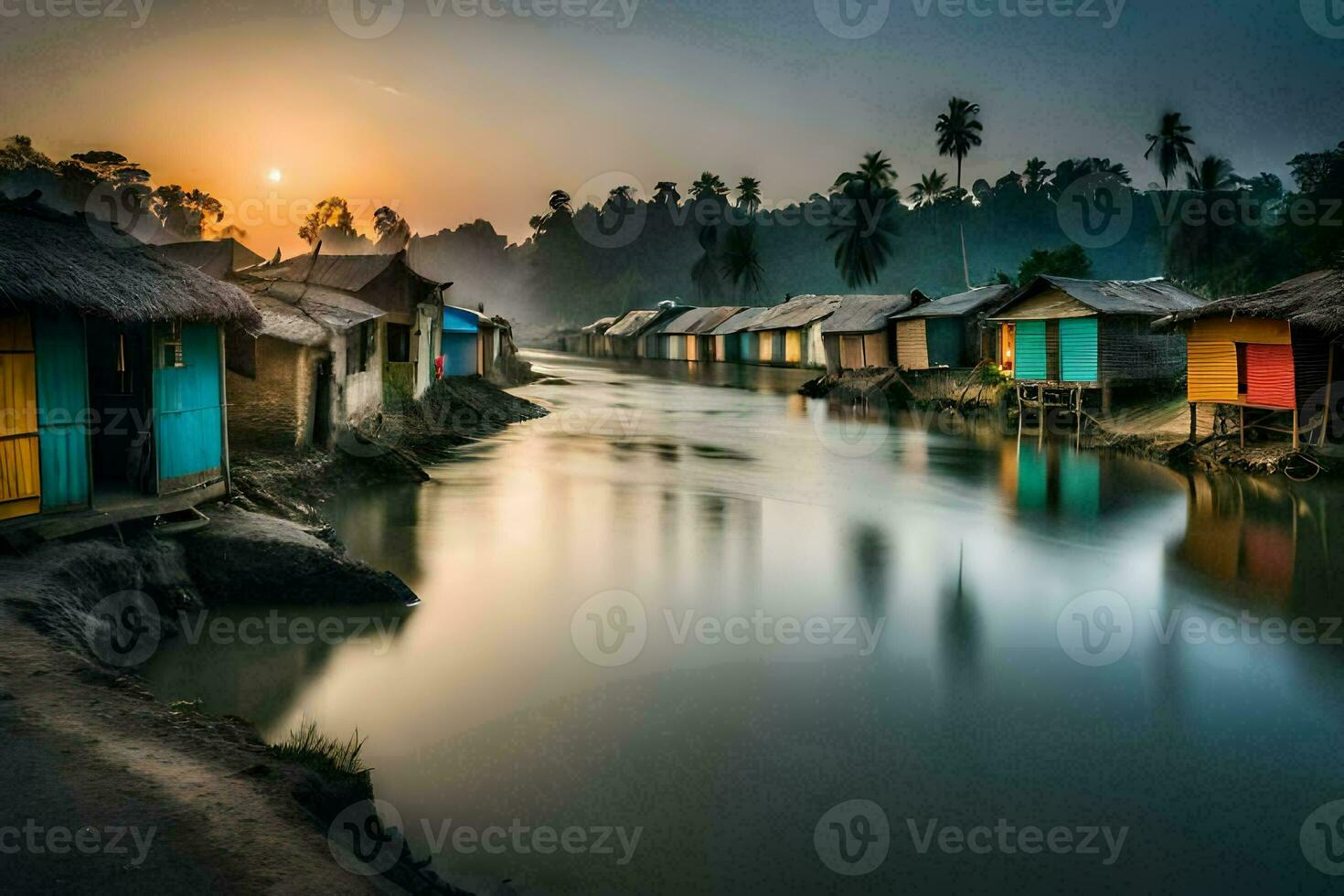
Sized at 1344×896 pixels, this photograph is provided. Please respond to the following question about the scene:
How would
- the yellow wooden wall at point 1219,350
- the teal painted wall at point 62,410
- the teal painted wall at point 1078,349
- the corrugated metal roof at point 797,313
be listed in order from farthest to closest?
the corrugated metal roof at point 797,313
the teal painted wall at point 1078,349
the yellow wooden wall at point 1219,350
the teal painted wall at point 62,410

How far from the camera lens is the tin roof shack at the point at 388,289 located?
2425 cm

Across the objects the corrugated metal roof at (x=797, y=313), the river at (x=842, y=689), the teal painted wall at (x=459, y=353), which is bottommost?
the river at (x=842, y=689)

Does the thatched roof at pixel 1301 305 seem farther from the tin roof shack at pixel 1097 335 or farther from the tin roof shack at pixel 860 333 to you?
the tin roof shack at pixel 860 333

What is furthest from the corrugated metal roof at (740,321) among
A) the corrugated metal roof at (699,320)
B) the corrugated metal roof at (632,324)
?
the corrugated metal roof at (632,324)

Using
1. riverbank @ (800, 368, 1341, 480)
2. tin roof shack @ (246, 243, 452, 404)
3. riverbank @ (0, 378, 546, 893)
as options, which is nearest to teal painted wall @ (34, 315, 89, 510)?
riverbank @ (0, 378, 546, 893)

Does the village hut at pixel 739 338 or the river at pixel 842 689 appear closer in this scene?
the river at pixel 842 689

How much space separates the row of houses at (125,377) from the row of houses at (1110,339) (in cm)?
1869

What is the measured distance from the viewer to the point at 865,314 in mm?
44031

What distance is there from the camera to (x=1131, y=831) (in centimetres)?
634

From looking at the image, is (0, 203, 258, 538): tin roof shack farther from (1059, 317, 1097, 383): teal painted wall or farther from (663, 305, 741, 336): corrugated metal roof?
(663, 305, 741, 336): corrugated metal roof

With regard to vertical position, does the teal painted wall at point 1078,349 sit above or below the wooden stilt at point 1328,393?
above

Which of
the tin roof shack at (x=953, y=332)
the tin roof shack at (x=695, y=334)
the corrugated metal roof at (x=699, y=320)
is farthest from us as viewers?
the tin roof shack at (x=695, y=334)

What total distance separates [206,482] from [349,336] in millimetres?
8619

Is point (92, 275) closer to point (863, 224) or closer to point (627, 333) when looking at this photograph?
point (863, 224)
